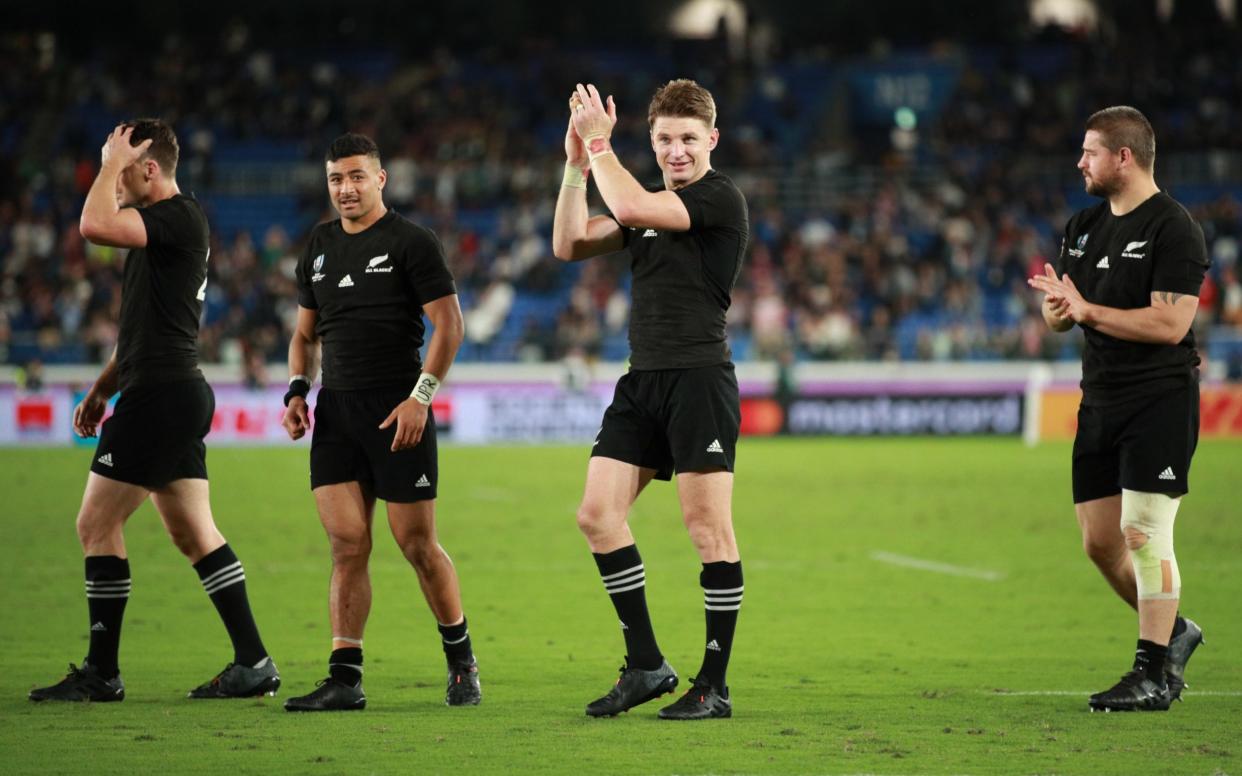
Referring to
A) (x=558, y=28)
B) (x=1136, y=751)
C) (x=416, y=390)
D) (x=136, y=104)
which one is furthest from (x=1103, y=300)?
(x=558, y=28)

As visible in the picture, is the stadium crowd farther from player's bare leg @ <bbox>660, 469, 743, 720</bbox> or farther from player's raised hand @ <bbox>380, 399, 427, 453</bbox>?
player's bare leg @ <bbox>660, 469, 743, 720</bbox>

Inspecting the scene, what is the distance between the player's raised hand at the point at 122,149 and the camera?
7035mm

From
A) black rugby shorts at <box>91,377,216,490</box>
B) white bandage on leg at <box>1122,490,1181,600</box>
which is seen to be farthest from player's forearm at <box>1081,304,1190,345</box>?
black rugby shorts at <box>91,377,216,490</box>

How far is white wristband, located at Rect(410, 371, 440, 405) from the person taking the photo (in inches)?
271

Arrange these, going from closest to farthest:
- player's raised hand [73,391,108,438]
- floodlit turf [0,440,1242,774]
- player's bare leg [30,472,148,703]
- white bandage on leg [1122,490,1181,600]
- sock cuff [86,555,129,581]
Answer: floodlit turf [0,440,1242,774], white bandage on leg [1122,490,1181,600], player's bare leg [30,472,148,703], sock cuff [86,555,129,581], player's raised hand [73,391,108,438]

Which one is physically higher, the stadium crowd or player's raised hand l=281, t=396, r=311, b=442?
the stadium crowd

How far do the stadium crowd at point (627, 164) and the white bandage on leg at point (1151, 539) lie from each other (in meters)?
20.8

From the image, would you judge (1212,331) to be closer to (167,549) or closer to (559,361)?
(559,361)

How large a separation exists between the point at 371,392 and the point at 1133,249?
10.5 ft

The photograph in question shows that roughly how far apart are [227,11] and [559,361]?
65.9 feet

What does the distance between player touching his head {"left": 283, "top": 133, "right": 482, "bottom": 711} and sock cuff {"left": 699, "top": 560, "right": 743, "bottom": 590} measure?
1122mm

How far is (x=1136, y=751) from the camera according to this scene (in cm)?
596

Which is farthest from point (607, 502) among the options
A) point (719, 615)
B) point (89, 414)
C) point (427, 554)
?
point (89, 414)

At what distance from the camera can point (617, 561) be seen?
6.78m
